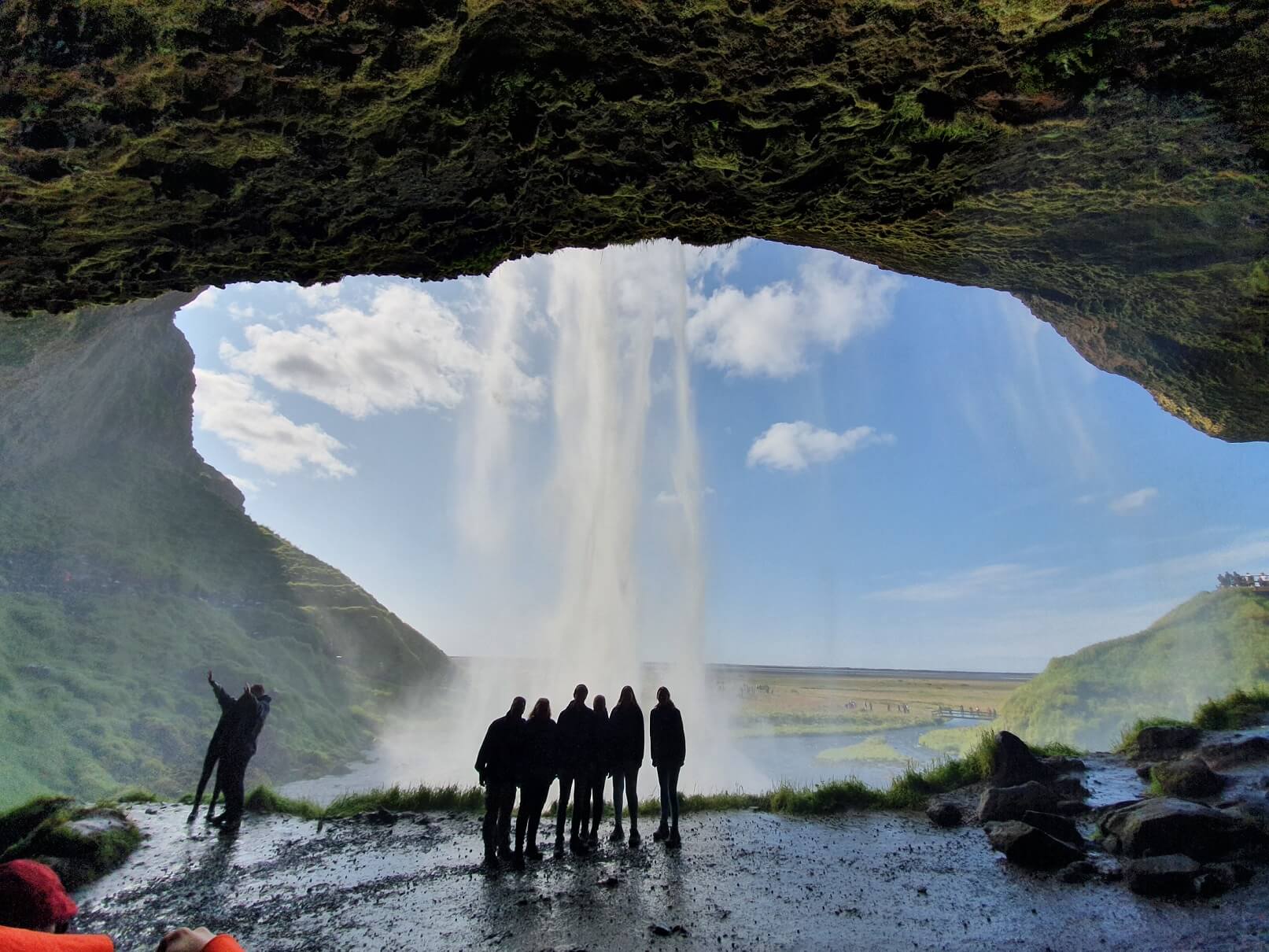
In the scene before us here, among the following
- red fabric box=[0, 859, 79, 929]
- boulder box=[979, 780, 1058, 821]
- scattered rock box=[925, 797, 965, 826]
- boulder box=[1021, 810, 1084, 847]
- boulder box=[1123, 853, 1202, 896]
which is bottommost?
scattered rock box=[925, 797, 965, 826]

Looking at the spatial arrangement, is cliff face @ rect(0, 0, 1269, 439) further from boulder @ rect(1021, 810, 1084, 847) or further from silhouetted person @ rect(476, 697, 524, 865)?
boulder @ rect(1021, 810, 1084, 847)

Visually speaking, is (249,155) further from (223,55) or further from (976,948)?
(976,948)

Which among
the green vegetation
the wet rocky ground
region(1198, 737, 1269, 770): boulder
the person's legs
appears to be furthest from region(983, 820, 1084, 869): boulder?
the green vegetation

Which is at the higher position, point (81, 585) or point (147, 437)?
point (147, 437)

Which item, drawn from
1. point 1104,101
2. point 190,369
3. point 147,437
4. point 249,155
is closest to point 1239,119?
point 1104,101

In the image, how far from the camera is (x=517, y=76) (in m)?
5.51

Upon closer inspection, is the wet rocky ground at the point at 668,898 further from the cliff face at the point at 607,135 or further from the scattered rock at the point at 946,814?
the cliff face at the point at 607,135

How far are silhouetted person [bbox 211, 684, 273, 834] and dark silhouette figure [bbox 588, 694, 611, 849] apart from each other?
6619 millimetres

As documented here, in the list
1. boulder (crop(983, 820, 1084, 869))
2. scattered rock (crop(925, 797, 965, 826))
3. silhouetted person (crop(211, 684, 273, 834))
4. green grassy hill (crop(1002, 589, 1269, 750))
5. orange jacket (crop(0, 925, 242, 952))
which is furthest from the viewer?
green grassy hill (crop(1002, 589, 1269, 750))

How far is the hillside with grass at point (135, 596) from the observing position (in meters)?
27.5

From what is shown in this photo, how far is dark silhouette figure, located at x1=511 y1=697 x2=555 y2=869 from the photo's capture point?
28.1 feet

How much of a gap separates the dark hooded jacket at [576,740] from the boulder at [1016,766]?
26.4ft

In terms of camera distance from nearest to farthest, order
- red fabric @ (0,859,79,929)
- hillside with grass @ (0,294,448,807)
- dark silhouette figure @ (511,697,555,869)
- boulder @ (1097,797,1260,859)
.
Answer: red fabric @ (0,859,79,929) < boulder @ (1097,797,1260,859) < dark silhouette figure @ (511,697,555,869) < hillside with grass @ (0,294,448,807)

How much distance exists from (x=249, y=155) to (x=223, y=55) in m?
1.27
